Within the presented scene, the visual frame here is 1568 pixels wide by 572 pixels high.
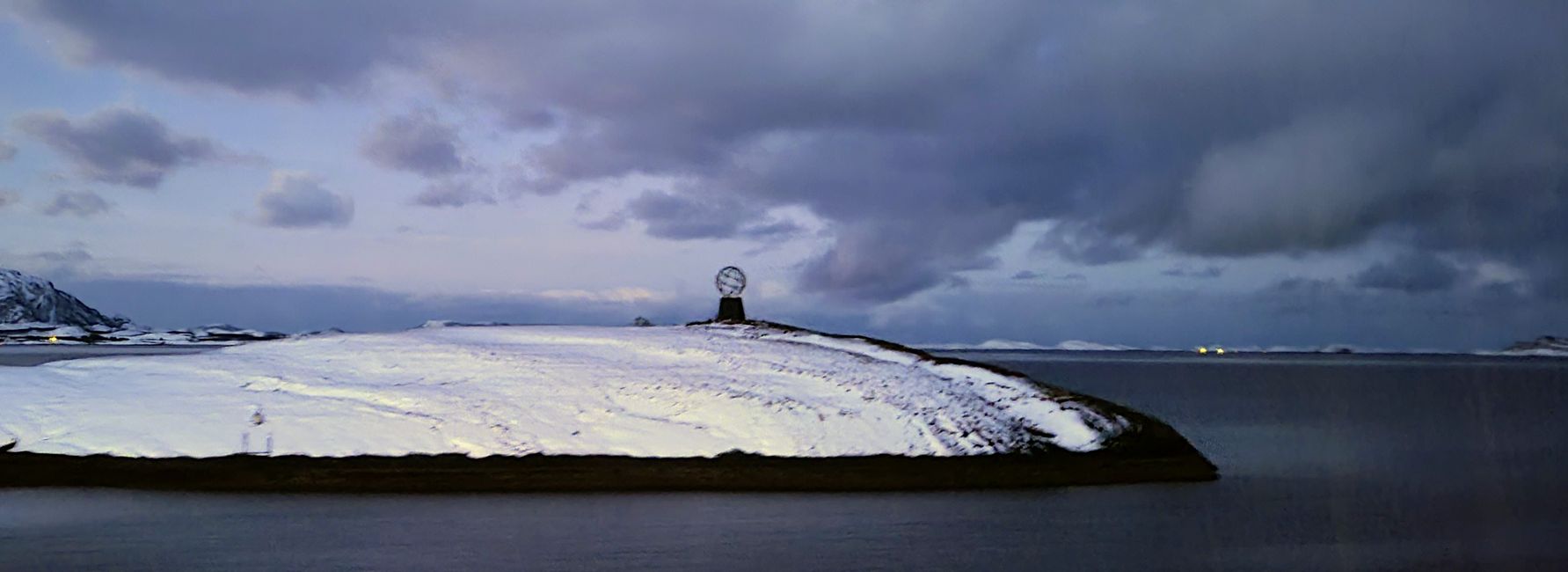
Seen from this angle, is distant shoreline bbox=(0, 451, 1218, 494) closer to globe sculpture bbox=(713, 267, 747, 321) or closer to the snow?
the snow

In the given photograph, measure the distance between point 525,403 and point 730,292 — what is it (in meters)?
9.03

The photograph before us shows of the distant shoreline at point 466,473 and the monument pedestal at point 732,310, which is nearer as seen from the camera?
the distant shoreline at point 466,473

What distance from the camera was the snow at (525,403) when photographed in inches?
706

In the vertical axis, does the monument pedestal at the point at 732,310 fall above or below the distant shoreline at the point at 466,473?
above

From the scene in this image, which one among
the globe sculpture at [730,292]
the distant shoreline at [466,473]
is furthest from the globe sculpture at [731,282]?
the distant shoreline at [466,473]

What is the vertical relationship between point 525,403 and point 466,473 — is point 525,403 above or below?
above

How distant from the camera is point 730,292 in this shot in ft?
90.0

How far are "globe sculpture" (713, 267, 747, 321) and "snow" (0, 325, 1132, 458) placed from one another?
13.2 ft

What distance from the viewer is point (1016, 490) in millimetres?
18422

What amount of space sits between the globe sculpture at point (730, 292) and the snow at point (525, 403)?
13.2ft

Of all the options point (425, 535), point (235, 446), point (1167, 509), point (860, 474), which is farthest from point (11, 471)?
point (1167, 509)

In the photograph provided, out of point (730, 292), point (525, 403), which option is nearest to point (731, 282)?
point (730, 292)

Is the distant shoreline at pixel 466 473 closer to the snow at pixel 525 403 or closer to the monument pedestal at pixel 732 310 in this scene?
the snow at pixel 525 403

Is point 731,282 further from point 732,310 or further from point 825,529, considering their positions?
point 825,529
